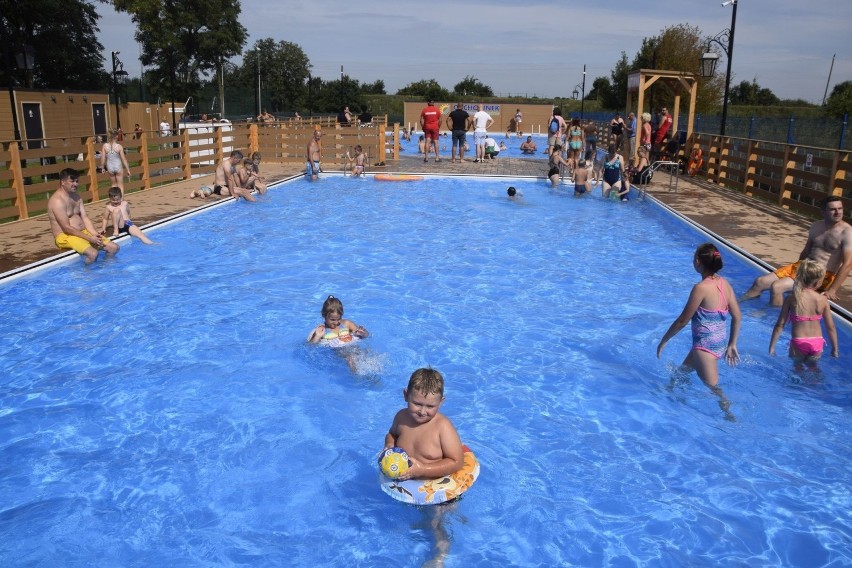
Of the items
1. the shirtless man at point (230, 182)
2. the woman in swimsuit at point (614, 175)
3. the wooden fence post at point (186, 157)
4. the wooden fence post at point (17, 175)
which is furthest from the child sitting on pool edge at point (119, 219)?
the woman in swimsuit at point (614, 175)

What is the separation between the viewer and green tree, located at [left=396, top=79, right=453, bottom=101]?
221ft

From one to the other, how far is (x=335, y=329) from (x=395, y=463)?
3.00 metres

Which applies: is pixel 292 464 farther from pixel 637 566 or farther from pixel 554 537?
pixel 637 566

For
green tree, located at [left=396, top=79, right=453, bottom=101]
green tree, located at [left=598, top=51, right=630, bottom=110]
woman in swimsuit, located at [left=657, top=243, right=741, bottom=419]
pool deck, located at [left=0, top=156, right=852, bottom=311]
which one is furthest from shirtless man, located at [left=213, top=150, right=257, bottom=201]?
green tree, located at [left=396, top=79, right=453, bottom=101]

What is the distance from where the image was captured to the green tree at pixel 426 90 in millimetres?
67312

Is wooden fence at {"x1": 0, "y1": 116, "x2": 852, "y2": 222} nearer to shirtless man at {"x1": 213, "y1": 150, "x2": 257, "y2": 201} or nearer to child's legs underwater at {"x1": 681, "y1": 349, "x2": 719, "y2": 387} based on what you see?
shirtless man at {"x1": 213, "y1": 150, "x2": 257, "y2": 201}

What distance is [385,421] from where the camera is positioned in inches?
211

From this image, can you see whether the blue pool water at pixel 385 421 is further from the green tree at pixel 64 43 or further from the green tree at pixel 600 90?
the green tree at pixel 600 90

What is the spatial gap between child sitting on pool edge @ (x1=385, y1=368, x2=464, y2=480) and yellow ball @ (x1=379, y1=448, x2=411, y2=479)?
4 cm

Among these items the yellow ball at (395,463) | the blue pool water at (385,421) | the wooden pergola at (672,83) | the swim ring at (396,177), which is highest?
the wooden pergola at (672,83)

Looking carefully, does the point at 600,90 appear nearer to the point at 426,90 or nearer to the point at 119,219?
the point at 426,90

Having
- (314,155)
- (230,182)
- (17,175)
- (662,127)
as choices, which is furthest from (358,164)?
(17,175)

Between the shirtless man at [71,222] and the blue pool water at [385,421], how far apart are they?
353 millimetres

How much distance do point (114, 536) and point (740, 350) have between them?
19.2 ft
